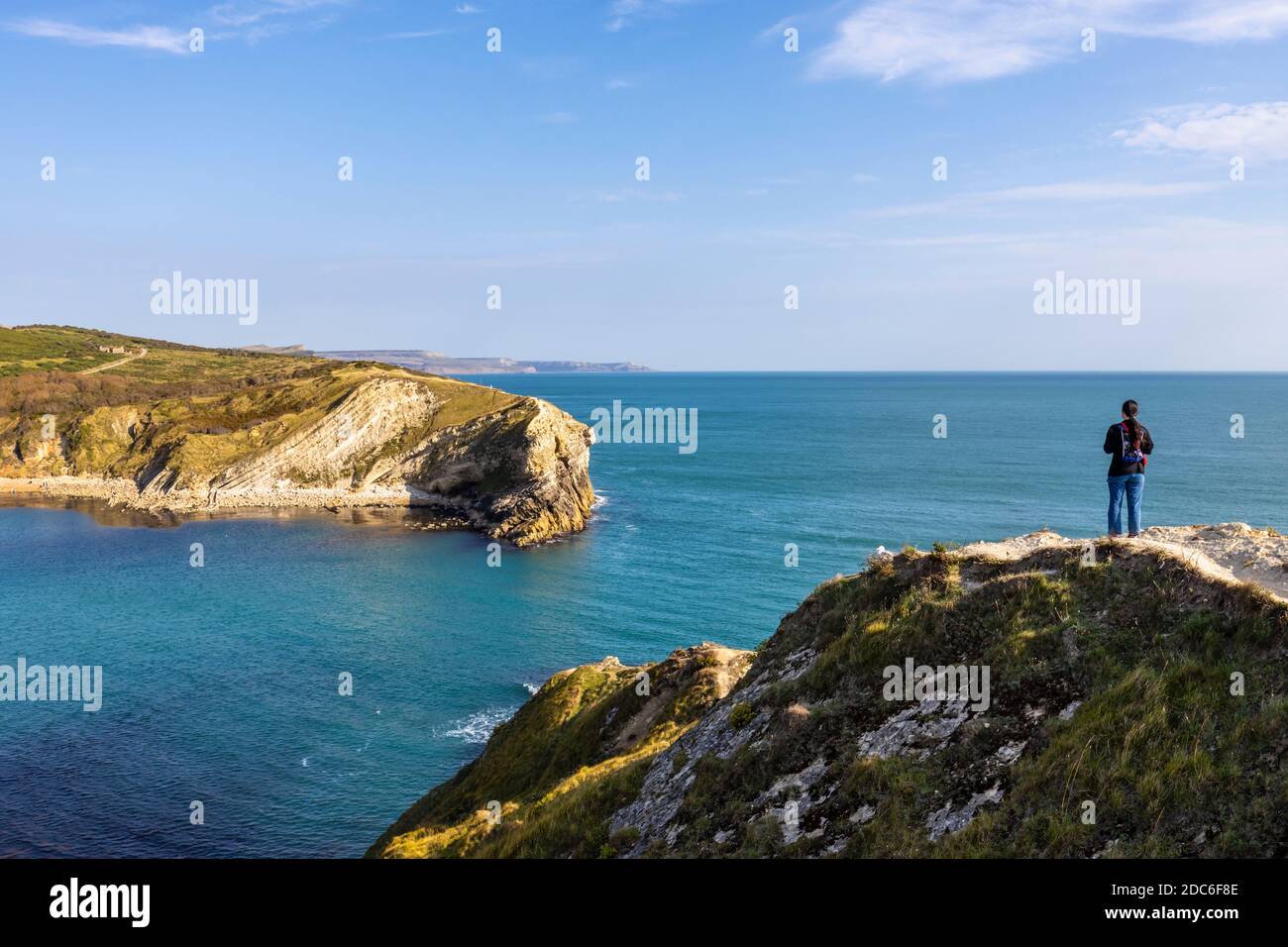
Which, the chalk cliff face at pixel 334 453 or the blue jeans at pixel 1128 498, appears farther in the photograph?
the chalk cliff face at pixel 334 453

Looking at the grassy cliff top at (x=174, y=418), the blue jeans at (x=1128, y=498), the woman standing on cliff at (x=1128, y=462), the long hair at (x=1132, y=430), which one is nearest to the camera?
the long hair at (x=1132, y=430)

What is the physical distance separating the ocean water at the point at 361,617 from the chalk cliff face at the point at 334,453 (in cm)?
985

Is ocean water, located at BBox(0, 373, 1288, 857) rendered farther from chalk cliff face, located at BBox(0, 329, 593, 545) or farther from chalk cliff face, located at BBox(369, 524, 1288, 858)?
chalk cliff face, located at BBox(369, 524, 1288, 858)

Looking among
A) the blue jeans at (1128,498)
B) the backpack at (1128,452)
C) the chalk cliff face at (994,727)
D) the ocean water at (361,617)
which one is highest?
the backpack at (1128,452)

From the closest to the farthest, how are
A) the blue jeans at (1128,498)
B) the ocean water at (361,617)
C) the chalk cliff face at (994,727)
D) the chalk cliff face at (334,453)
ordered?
the chalk cliff face at (994,727)
the blue jeans at (1128,498)
the ocean water at (361,617)
the chalk cliff face at (334,453)

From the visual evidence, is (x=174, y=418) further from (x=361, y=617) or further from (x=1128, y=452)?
(x=1128, y=452)

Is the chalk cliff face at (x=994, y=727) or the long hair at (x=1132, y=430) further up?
the long hair at (x=1132, y=430)

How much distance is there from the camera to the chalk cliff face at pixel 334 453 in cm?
11219

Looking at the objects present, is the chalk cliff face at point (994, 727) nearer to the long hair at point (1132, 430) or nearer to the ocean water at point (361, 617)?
the long hair at point (1132, 430)

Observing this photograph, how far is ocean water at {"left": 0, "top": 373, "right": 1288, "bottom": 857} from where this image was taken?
4169cm

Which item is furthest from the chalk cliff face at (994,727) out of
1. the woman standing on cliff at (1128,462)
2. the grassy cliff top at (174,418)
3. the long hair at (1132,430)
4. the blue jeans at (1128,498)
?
the grassy cliff top at (174,418)

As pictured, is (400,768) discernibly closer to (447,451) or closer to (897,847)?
(897,847)
